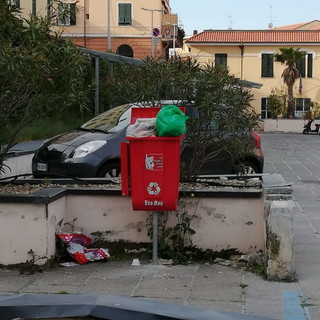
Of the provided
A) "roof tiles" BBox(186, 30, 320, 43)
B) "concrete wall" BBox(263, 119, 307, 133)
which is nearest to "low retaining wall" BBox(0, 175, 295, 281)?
"concrete wall" BBox(263, 119, 307, 133)

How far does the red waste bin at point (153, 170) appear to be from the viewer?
6215 millimetres

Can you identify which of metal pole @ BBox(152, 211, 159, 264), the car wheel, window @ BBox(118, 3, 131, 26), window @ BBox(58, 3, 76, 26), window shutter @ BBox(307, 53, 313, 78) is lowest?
metal pole @ BBox(152, 211, 159, 264)

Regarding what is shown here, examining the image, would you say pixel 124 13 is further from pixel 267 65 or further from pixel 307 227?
pixel 307 227

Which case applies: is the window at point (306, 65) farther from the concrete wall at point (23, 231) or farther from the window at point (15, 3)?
the concrete wall at point (23, 231)

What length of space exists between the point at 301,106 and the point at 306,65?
3.63 metres

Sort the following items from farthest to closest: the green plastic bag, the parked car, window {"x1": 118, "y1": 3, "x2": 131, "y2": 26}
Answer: window {"x1": 118, "y1": 3, "x2": 131, "y2": 26} → the parked car → the green plastic bag

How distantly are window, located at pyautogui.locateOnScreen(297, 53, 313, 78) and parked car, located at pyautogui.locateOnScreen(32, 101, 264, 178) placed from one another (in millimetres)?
46813

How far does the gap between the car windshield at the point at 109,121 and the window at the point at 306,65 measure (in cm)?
4670

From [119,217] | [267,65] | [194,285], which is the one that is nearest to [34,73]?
[119,217]

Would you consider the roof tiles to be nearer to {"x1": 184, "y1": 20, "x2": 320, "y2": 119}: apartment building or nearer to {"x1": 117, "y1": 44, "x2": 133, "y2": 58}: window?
{"x1": 184, "y1": 20, "x2": 320, "y2": 119}: apartment building

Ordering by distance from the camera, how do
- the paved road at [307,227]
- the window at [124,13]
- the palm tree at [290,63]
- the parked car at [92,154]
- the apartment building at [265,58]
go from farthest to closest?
the apartment building at [265,58]
the window at [124,13]
the palm tree at [290,63]
the parked car at [92,154]
the paved road at [307,227]

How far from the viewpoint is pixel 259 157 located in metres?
11.7

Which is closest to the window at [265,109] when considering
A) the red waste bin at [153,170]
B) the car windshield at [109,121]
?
the car windshield at [109,121]

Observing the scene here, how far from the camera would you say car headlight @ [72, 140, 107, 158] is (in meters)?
10.5
